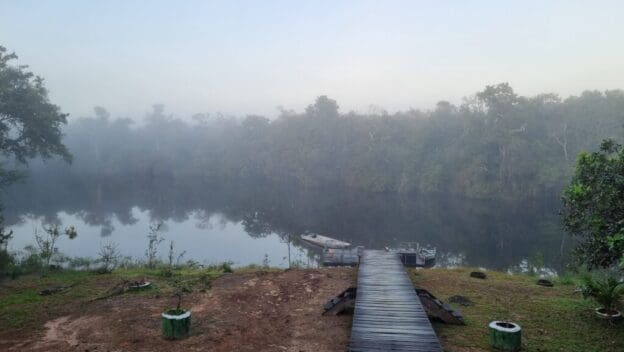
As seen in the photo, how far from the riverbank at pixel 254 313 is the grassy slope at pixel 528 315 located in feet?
0.07

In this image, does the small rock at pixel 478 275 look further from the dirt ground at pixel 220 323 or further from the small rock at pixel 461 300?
the dirt ground at pixel 220 323

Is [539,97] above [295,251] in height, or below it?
above

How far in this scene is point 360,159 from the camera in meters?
72.8

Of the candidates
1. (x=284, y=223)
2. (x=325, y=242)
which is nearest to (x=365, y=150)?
(x=284, y=223)

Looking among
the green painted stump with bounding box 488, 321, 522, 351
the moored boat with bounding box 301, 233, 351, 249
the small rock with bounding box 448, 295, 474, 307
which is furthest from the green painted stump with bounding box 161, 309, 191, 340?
the moored boat with bounding box 301, 233, 351, 249

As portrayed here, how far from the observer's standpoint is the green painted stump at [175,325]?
26.2ft

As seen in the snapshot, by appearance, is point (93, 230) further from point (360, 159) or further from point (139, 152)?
point (139, 152)

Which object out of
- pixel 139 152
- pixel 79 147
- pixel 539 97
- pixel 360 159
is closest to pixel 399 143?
pixel 360 159

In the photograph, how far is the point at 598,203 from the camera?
865 cm

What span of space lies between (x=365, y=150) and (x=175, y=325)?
2652 inches

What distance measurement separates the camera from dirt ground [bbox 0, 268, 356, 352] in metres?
7.86

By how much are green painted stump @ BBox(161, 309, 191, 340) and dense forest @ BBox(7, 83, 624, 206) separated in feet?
168

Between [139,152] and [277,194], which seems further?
[139,152]

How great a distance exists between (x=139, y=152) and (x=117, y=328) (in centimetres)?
9786
